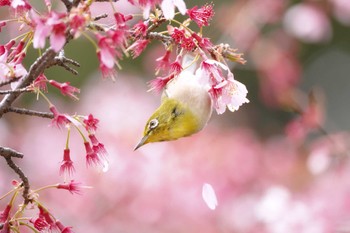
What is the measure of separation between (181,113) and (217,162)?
11.9 feet

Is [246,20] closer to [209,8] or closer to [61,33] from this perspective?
[209,8]

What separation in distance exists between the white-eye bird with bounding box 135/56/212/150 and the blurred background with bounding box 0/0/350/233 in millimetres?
1362

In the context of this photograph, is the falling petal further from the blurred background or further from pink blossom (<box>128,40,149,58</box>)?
the blurred background

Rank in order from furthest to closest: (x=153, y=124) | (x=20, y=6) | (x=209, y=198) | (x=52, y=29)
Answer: (x=153, y=124) < (x=209, y=198) < (x=20, y=6) < (x=52, y=29)

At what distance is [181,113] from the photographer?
2.38 metres

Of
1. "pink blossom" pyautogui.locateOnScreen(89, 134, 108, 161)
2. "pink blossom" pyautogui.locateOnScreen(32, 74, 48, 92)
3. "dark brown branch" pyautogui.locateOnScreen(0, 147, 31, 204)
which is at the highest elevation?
"pink blossom" pyautogui.locateOnScreen(32, 74, 48, 92)

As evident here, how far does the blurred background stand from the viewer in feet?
16.7

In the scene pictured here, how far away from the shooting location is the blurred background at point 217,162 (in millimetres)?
5098

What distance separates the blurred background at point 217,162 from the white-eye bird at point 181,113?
1.36 metres

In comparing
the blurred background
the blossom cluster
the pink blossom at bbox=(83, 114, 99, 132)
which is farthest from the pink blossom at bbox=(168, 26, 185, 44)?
the blurred background

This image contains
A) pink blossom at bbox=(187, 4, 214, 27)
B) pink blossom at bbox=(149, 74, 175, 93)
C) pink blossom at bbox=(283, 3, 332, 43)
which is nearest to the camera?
pink blossom at bbox=(187, 4, 214, 27)

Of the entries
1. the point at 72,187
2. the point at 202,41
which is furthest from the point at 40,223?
the point at 202,41

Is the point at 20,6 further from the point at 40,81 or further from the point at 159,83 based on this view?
the point at 159,83

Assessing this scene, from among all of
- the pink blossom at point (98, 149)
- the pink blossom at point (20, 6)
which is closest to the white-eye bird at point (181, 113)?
the pink blossom at point (98, 149)
